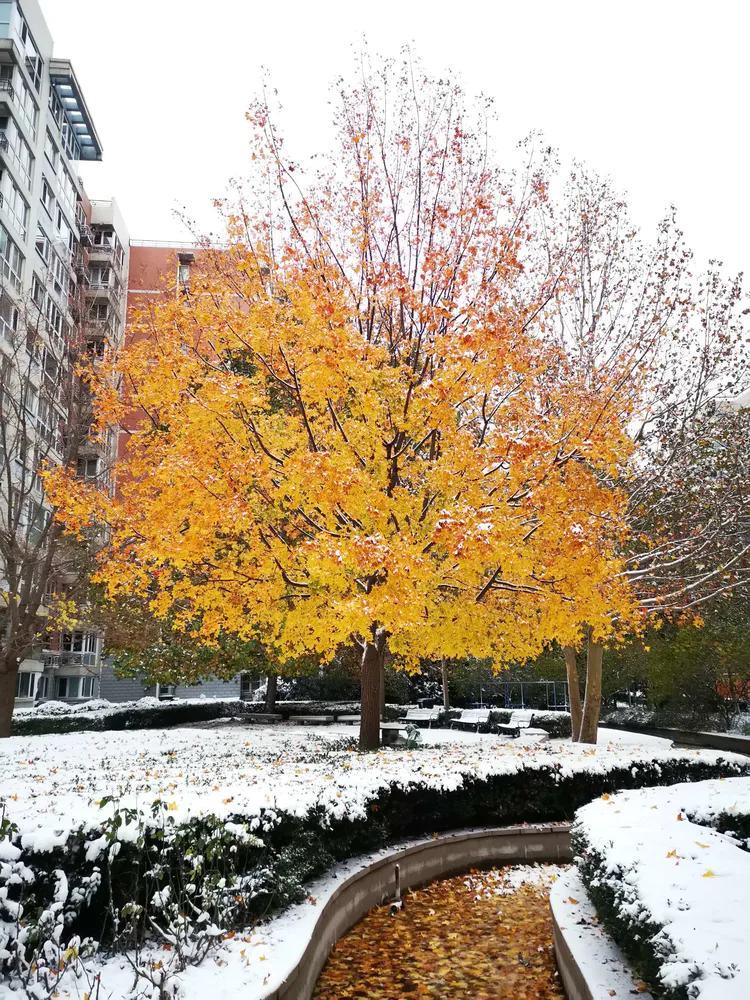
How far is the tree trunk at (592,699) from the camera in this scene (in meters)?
18.1

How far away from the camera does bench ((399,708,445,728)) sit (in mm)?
28098

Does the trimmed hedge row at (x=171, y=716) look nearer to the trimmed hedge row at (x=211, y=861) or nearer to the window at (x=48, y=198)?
the trimmed hedge row at (x=211, y=861)

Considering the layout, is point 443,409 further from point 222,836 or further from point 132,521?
point 222,836

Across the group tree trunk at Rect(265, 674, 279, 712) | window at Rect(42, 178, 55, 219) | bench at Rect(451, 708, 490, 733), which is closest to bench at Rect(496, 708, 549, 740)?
bench at Rect(451, 708, 490, 733)

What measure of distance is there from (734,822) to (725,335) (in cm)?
1106

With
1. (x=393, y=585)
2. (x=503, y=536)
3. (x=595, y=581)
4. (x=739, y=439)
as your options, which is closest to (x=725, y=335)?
(x=739, y=439)

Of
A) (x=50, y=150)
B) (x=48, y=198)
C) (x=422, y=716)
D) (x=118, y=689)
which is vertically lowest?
(x=118, y=689)

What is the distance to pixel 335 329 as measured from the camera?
10492 millimetres

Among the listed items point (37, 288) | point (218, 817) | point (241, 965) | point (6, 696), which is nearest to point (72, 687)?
point (37, 288)

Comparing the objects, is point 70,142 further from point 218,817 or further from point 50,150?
point 218,817

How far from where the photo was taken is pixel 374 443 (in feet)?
38.4

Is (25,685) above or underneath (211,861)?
underneath

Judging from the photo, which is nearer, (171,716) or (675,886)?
(675,886)

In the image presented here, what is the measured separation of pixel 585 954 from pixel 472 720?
22876 millimetres
